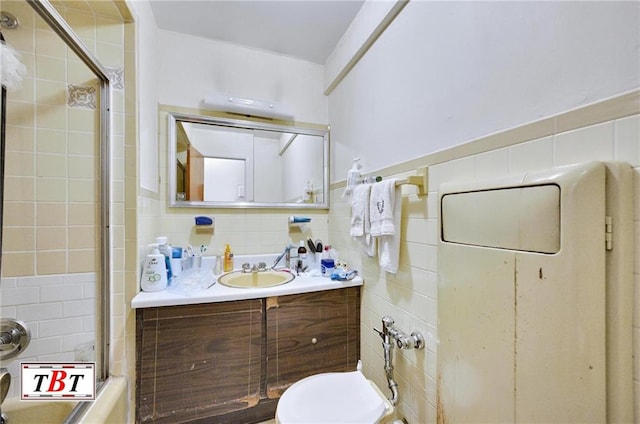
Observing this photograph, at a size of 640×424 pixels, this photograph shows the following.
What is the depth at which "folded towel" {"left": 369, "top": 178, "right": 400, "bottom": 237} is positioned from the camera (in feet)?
3.67

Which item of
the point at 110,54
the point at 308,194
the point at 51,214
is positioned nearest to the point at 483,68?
the point at 308,194

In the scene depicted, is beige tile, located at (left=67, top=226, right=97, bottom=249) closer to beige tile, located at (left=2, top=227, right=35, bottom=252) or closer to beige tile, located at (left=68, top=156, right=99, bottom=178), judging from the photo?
beige tile, located at (left=2, top=227, right=35, bottom=252)

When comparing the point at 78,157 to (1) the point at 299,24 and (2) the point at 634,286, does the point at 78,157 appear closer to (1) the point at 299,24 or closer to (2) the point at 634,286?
(1) the point at 299,24

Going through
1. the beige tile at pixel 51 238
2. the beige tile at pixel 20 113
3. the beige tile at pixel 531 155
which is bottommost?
the beige tile at pixel 51 238

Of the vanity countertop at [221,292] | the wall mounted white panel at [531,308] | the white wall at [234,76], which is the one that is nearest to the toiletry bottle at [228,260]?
the vanity countertop at [221,292]

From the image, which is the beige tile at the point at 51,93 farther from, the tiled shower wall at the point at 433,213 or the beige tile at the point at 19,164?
the tiled shower wall at the point at 433,213

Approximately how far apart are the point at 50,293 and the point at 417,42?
2035mm

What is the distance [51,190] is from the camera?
3.76 feet

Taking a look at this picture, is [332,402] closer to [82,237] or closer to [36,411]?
[36,411]

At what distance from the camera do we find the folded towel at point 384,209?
1117 millimetres

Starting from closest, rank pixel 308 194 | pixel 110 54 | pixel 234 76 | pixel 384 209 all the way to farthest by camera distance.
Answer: pixel 384 209, pixel 110 54, pixel 234 76, pixel 308 194

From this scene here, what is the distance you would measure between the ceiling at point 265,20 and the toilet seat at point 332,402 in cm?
207

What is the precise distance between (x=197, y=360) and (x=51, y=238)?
0.89 m

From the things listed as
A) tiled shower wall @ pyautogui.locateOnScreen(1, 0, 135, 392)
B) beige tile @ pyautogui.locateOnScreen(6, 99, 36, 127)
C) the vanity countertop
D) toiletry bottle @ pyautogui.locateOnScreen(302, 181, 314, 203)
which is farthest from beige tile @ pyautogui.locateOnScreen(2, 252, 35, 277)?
toiletry bottle @ pyautogui.locateOnScreen(302, 181, 314, 203)
